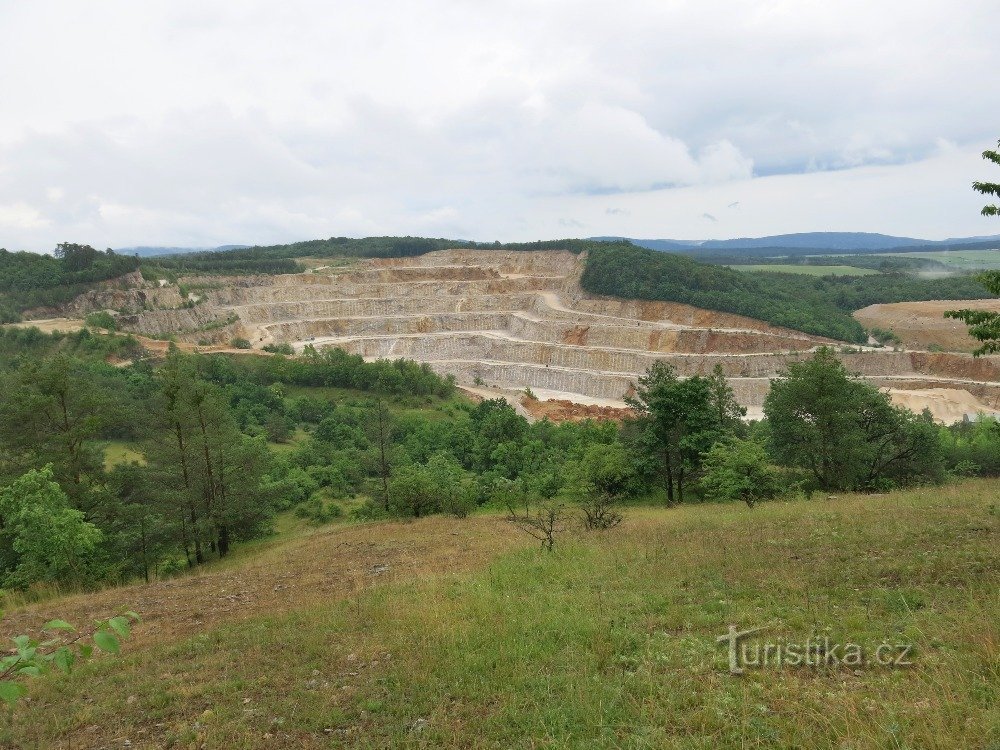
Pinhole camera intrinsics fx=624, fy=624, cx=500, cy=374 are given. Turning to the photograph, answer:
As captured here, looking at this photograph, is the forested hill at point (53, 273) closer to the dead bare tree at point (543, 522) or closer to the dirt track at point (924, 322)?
the dead bare tree at point (543, 522)

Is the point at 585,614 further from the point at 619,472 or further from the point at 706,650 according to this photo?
the point at 619,472

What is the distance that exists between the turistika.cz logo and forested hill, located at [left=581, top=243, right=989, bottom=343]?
6837 centimetres

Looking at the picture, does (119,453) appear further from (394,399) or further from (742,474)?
(742,474)

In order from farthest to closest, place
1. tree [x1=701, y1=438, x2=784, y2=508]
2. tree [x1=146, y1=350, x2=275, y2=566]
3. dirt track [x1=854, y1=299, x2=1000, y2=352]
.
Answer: dirt track [x1=854, y1=299, x2=1000, y2=352] < tree [x1=146, y1=350, x2=275, y2=566] < tree [x1=701, y1=438, x2=784, y2=508]

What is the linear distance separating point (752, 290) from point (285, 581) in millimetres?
75302

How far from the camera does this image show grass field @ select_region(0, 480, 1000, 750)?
4824 millimetres

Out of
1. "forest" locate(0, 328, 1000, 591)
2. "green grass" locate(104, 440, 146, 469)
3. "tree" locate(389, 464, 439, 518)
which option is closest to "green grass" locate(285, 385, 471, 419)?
"green grass" locate(104, 440, 146, 469)

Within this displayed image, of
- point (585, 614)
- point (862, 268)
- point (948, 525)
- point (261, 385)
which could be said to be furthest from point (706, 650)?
point (862, 268)

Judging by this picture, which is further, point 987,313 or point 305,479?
point 305,479

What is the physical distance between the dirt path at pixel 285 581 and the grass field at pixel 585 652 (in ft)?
0.33

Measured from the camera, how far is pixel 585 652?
6.47 metres

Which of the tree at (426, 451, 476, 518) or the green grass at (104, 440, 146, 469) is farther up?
the tree at (426, 451, 476, 518)

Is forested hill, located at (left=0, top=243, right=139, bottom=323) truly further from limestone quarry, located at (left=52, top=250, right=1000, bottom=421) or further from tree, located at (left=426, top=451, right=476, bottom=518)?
tree, located at (left=426, top=451, right=476, bottom=518)

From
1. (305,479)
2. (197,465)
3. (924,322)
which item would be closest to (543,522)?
(197,465)
